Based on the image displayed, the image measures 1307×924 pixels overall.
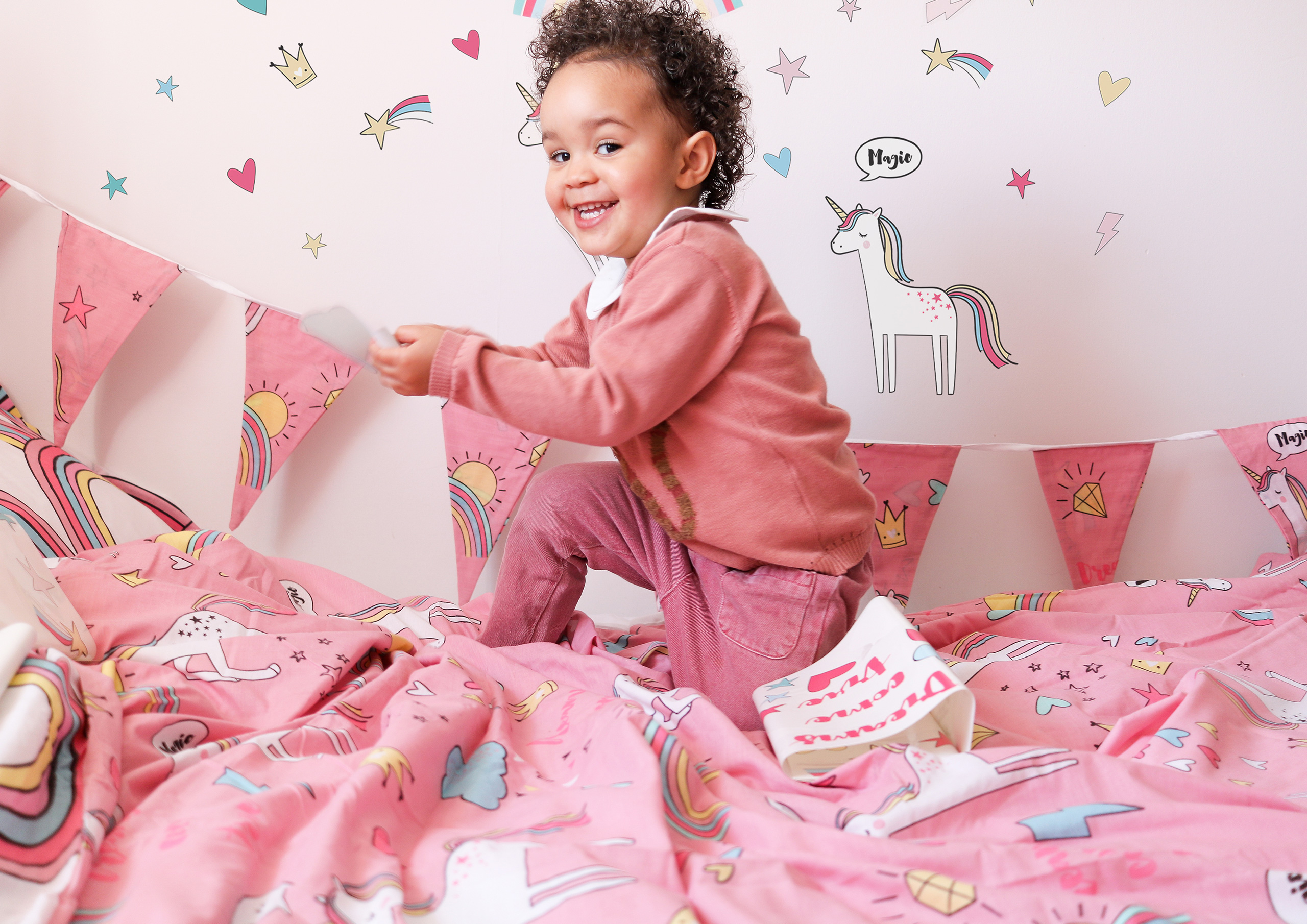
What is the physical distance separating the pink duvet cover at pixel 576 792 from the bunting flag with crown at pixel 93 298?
0.55 metres

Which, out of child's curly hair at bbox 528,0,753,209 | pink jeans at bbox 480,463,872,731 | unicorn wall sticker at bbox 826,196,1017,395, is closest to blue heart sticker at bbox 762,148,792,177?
unicorn wall sticker at bbox 826,196,1017,395

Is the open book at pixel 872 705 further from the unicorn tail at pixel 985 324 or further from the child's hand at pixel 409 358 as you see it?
the unicorn tail at pixel 985 324

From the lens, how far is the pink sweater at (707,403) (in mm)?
971

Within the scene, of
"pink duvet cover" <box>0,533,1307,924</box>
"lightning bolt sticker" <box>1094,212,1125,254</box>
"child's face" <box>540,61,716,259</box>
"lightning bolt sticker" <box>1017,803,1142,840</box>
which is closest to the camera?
"pink duvet cover" <box>0,533,1307,924</box>

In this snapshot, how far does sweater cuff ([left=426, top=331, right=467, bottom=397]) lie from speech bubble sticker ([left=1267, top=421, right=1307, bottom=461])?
122cm

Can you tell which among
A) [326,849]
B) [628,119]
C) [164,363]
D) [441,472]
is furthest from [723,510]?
[164,363]

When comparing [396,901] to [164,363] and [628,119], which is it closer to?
[628,119]

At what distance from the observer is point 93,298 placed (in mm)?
1549

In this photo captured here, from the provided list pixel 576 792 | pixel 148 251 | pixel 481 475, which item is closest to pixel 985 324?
pixel 481 475

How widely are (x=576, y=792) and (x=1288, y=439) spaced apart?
124 cm

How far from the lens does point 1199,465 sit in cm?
154

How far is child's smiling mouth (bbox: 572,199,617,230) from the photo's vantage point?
111 cm

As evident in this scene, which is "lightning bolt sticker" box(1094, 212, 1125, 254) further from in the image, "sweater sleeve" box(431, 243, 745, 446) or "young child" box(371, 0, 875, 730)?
"sweater sleeve" box(431, 243, 745, 446)

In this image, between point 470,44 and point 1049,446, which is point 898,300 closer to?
point 1049,446
